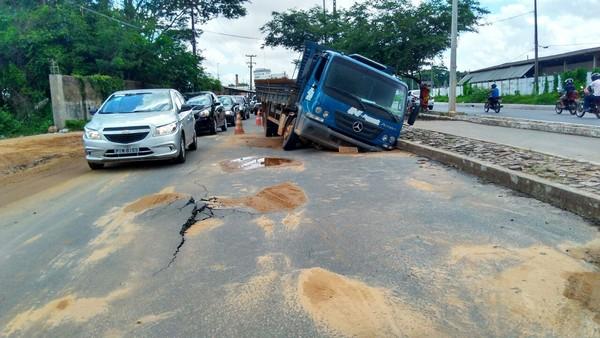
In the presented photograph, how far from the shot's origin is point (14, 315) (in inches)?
135

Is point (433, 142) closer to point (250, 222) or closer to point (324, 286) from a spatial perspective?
point (250, 222)

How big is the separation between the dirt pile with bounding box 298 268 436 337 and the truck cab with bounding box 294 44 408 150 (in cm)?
725

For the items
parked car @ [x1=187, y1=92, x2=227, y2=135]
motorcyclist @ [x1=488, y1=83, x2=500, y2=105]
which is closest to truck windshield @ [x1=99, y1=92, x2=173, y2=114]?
parked car @ [x1=187, y1=92, x2=227, y2=135]

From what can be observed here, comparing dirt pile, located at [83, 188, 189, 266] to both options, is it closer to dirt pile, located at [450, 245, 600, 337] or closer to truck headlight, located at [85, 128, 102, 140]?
truck headlight, located at [85, 128, 102, 140]

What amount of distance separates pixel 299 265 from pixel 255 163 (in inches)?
234

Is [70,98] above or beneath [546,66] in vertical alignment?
beneath

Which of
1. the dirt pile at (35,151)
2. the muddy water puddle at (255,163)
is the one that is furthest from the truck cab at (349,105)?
the dirt pile at (35,151)

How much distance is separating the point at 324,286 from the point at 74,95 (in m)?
19.7

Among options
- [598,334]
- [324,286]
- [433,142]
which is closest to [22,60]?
[433,142]

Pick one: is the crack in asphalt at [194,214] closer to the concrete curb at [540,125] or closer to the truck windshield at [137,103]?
the truck windshield at [137,103]

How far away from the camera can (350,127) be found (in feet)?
36.1

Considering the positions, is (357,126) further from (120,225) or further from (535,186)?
(120,225)

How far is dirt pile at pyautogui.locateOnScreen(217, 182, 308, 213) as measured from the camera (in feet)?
20.2

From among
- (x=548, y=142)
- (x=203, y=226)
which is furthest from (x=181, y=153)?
(x=548, y=142)
